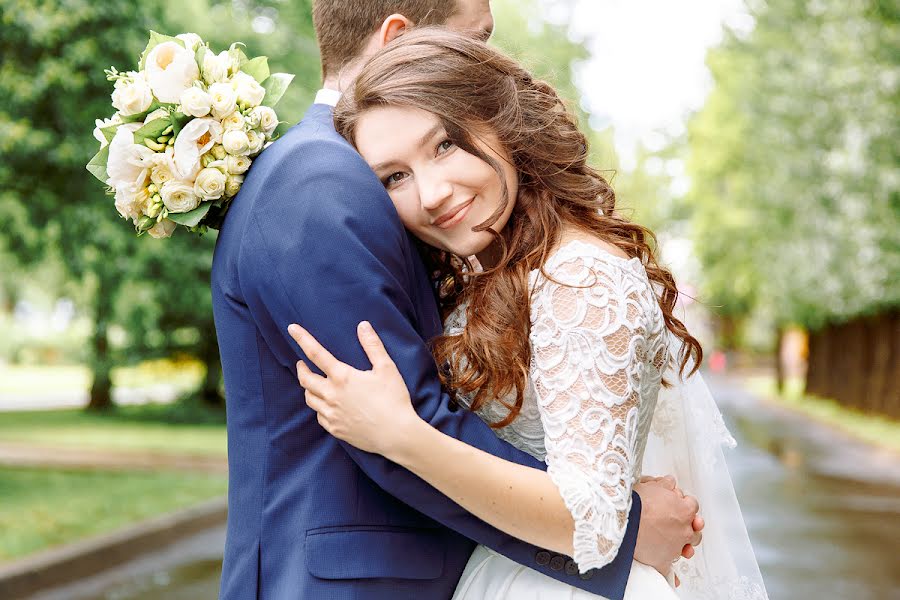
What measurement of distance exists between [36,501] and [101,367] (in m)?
11.4

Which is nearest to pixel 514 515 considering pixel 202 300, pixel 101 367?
pixel 202 300

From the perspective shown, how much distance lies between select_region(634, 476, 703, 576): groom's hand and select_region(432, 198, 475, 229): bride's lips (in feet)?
2.50

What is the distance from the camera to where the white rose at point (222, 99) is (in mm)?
2412

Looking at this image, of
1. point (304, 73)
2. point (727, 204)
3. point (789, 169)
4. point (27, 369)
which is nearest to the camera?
point (304, 73)

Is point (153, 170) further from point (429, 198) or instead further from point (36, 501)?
point (36, 501)

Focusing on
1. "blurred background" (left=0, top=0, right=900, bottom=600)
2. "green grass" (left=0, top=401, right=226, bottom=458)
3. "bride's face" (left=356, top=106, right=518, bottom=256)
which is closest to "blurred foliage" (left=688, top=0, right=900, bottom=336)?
"blurred background" (left=0, top=0, right=900, bottom=600)

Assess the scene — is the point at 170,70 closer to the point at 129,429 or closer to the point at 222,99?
the point at 222,99

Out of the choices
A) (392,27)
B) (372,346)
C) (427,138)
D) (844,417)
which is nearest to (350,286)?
(372,346)

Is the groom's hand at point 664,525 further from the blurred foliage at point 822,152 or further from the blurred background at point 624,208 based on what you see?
A: the blurred foliage at point 822,152

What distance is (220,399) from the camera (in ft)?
81.1

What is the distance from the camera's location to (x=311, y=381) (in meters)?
2.12

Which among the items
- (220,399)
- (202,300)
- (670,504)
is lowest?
(220,399)

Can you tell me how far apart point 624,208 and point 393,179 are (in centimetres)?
69

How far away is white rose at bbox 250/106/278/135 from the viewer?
8.14ft
